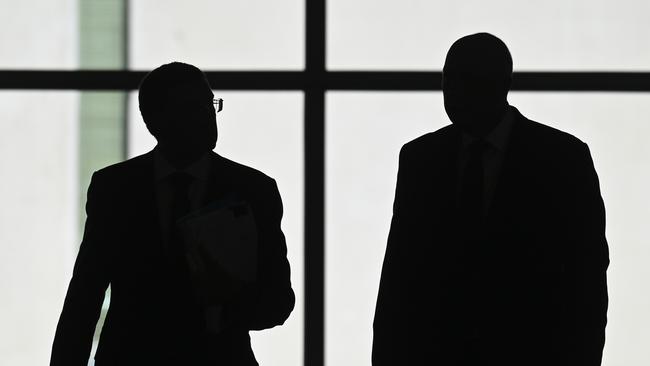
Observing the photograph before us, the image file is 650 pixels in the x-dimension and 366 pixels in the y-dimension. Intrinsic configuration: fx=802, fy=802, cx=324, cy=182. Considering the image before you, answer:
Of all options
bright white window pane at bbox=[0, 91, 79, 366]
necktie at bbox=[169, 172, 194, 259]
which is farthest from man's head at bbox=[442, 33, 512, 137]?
bright white window pane at bbox=[0, 91, 79, 366]

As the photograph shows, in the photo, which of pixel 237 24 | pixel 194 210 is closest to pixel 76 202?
pixel 237 24

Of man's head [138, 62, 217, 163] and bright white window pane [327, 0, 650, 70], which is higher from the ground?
bright white window pane [327, 0, 650, 70]

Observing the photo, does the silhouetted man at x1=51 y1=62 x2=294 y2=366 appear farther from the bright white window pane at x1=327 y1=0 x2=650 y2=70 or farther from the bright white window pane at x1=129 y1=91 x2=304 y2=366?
the bright white window pane at x1=327 y1=0 x2=650 y2=70

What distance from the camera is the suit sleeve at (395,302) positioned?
5.39 feet

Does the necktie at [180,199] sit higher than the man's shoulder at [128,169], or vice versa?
the man's shoulder at [128,169]

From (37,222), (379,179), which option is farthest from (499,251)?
Answer: (37,222)

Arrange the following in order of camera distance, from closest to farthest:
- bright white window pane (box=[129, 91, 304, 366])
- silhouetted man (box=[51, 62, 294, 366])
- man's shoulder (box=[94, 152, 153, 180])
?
silhouetted man (box=[51, 62, 294, 366]) < man's shoulder (box=[94, 152, 153, 180]) < bright white window pane (box=[129, 91, 304, 366])

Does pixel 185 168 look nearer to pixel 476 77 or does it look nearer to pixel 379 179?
pixel 476 77

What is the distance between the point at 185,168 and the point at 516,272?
685 millimetres

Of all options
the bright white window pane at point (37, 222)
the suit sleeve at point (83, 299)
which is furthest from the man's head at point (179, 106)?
the bright white window pane at point (37, 222)

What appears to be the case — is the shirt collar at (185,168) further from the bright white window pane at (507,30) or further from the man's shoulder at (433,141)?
the bright white window pane at (507,30)

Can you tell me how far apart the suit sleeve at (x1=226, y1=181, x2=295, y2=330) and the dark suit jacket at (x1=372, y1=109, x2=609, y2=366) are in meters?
0.23

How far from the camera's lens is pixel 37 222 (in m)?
2.94

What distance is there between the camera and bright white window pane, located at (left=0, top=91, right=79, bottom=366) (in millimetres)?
Result: 2932
